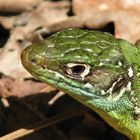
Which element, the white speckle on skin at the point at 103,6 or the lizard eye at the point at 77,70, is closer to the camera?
the lizard eye at the point at 77,70

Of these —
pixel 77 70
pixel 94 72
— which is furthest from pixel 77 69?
pixel 94 72

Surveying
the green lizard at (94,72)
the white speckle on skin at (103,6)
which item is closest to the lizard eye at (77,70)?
the green lizard at (94,72)

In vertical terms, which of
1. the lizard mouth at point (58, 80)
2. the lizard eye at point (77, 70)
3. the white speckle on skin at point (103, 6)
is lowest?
the white speckle on skin at point (103, 6)

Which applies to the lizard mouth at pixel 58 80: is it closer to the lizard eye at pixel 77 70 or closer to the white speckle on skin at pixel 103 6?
the lizard eye at pixel 77 70

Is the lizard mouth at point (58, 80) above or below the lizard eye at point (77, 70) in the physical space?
below

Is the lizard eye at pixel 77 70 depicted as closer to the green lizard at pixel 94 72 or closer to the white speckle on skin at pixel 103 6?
the green lizard at pixel 94 72

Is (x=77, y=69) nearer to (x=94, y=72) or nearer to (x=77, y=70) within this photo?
(x=77, y=70)

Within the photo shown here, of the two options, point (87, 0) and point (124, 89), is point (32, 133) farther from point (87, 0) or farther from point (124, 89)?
point (87, 0)

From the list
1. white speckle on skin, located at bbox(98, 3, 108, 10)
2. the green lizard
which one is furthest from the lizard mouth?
white speckle on skin, located at bbox(98, 3, 108, 10)
